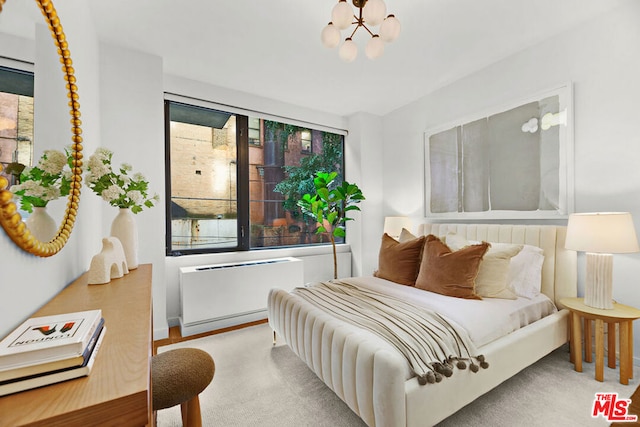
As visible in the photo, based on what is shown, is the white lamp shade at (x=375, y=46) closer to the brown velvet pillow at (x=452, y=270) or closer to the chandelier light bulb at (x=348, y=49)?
the chandelier light bulb at (x=348, y=49)

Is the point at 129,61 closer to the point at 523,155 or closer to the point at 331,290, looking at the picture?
the point at 331,290

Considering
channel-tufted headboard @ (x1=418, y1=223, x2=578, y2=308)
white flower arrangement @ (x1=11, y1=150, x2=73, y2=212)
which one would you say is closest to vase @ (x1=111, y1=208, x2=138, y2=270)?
white flower arrangement @ (x1=11, y1=150, x2=73, y2=212)

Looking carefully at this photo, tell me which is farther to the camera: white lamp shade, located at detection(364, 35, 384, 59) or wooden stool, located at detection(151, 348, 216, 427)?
white lamp shade, located at detection(364, 35, 384, 59)

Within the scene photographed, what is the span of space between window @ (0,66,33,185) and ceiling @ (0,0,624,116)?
1.70 metres

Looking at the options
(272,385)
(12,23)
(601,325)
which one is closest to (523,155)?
(601,325)

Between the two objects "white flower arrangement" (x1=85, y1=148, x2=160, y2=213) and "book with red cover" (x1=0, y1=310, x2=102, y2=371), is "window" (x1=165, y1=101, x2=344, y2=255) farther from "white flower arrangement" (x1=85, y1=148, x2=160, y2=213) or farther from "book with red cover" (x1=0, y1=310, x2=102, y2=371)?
"book with red cover" (x1=0, y1=310, x2=102, y2=371)

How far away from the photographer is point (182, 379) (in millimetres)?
1079

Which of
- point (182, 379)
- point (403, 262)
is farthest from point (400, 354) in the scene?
point (403, 262)

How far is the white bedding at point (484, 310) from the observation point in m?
1.72

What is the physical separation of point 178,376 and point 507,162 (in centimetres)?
316

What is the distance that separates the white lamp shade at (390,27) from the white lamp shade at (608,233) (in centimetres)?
183

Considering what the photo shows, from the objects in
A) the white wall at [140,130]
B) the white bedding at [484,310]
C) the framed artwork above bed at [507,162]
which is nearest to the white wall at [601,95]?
the framed artwork above bed at [507,162]

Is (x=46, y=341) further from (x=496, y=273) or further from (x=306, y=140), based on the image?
(x=306, y=140)

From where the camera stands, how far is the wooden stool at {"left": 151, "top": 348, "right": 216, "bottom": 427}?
3.41ft
